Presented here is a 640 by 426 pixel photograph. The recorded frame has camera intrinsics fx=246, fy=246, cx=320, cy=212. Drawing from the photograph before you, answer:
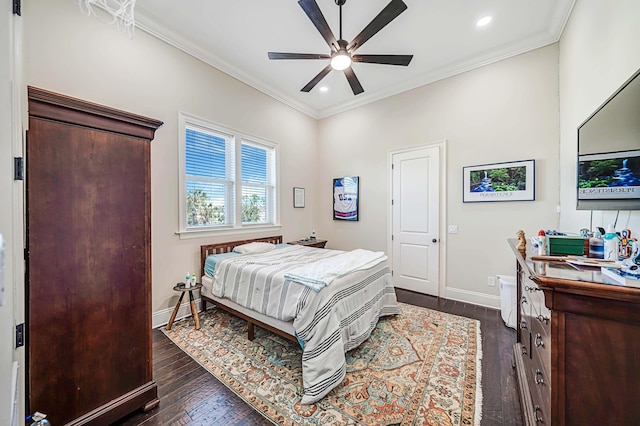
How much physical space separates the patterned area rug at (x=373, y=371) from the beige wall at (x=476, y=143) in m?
1.02

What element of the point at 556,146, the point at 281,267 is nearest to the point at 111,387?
the point at 281,267

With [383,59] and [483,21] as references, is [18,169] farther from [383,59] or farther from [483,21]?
[483,21]

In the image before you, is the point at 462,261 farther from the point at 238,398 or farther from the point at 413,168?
the point at 238,398

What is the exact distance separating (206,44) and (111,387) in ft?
12.2

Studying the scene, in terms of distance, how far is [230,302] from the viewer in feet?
9.21

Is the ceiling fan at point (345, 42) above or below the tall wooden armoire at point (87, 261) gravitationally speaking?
above

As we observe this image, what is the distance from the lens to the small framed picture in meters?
4.85

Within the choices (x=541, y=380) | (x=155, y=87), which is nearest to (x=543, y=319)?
(x=541, y=380)

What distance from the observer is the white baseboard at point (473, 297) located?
11.0 feet

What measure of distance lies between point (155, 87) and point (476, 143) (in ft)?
14.0

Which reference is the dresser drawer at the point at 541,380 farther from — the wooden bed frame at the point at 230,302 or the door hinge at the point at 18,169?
the door hinge at the point at 18,169

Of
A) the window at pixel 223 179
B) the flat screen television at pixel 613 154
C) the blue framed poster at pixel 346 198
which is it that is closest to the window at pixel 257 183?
the window at pixel 223 179

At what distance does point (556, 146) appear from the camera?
2969 millimetres

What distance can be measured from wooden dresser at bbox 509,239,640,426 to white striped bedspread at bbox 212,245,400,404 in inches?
50.0
